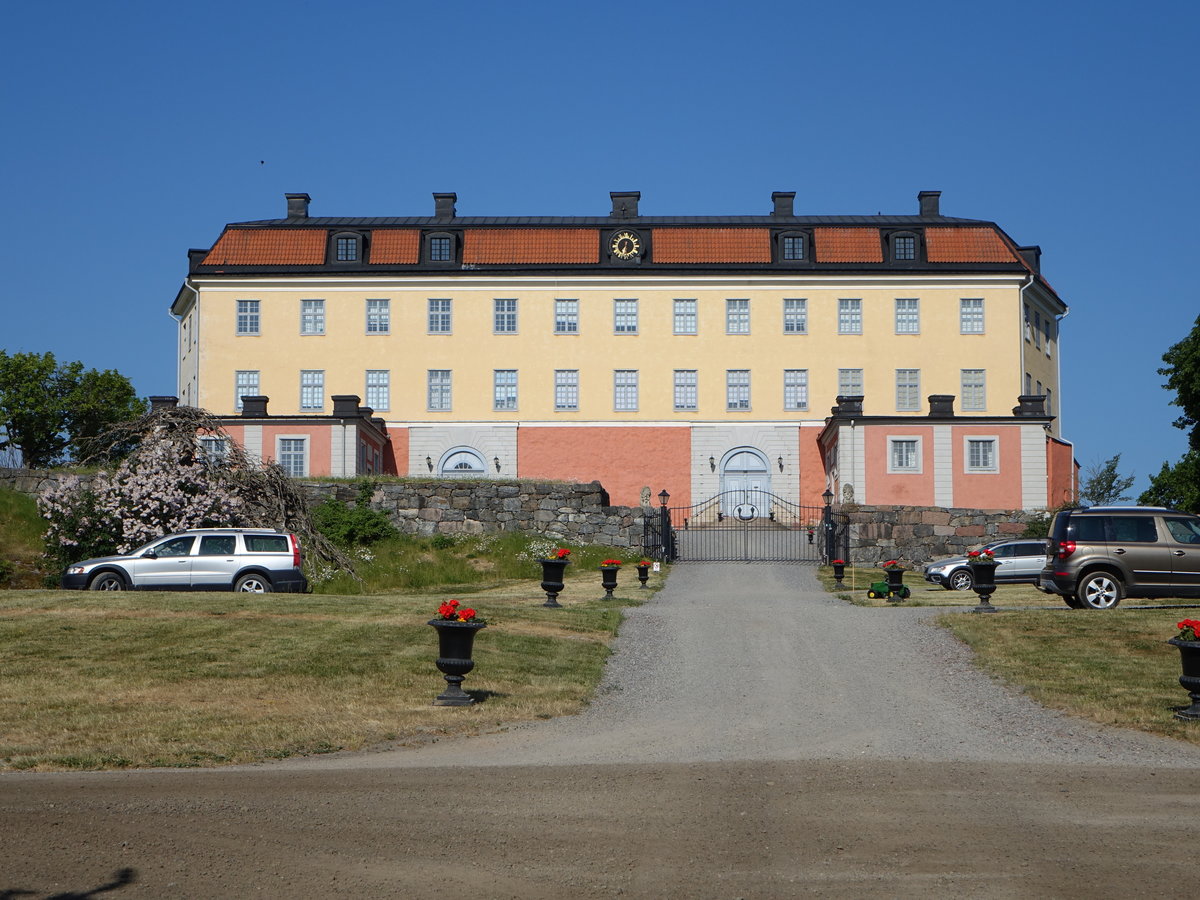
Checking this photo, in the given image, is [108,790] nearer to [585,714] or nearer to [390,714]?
[390,714]

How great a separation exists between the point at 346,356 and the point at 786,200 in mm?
18404

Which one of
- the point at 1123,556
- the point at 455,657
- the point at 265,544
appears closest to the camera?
the point at 455,657

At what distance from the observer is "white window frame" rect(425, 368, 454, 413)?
5191cm

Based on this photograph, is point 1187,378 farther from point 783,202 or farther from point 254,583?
point 254,583

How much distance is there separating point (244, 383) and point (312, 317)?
11.3 ft

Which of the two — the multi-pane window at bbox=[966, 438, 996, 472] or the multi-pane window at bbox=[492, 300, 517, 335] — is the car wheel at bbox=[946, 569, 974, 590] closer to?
the multi-pane window at bbox=[966, 438, 996, 472]

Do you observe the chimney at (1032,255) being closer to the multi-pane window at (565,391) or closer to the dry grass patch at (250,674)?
the multi-pane window at (565,391)

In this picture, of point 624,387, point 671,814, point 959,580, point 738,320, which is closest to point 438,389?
point 624,387

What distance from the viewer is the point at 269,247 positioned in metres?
52.8

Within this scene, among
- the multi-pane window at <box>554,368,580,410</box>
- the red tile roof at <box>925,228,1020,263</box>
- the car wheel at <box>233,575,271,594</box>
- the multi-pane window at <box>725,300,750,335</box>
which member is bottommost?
the car wheel at <box>233,575,271,594</box>

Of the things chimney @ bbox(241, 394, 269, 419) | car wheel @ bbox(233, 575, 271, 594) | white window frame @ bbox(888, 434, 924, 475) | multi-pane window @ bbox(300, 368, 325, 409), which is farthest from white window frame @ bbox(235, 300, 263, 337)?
car wheel @ bbox(233, 575, 271, 594)

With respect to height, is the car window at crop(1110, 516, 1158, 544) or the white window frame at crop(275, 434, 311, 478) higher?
the white window frame at crop(275, 434, 311, 478)

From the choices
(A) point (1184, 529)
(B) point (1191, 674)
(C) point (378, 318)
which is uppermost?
(C) point (378, 318)

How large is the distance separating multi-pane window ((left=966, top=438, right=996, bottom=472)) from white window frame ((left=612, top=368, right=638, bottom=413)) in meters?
14.0
